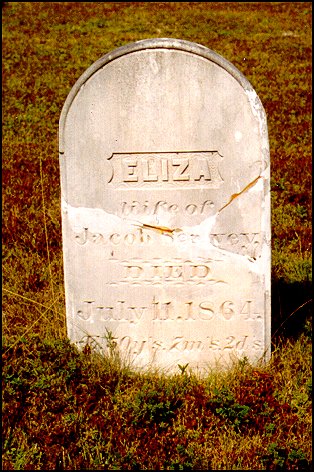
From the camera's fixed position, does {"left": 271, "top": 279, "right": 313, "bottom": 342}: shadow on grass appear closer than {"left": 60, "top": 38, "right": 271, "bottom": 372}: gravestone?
No

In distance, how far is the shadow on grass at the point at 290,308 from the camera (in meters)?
4.49

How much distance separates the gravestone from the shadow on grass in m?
0.48

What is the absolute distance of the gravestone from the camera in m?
3.68

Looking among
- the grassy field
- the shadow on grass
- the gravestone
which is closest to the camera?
the grassy field

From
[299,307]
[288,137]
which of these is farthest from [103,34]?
[299,307]

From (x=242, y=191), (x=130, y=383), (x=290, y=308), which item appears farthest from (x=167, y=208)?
(x=290, y=308)

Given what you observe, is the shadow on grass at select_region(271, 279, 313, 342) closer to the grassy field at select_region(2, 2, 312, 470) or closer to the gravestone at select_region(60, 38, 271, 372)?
the grassy field at select_region(2, 2, 312, 470)

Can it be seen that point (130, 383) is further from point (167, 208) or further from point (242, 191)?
point (242, 191)

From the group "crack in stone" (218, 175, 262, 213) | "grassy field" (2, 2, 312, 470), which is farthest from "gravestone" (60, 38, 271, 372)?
"grassy field" (2, 2, 312, 470)

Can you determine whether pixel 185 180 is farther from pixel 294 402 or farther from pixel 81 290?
pixel 294 402

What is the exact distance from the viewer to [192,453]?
3.28 meters

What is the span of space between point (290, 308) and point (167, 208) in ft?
5.03

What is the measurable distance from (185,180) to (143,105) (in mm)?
514

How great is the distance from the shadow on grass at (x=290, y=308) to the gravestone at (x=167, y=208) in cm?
48
